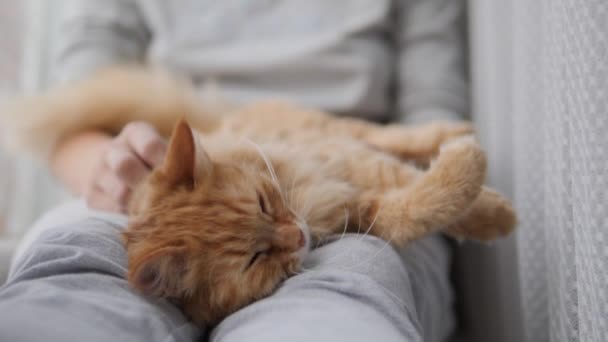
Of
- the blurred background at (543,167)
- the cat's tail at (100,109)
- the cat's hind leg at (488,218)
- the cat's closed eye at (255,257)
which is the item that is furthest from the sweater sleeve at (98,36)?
the cat's hind leg at (488,218)

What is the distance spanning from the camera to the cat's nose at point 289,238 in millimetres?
839

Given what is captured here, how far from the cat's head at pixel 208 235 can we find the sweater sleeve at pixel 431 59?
2.97 feet

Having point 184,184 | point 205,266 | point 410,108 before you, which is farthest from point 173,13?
point 205,266

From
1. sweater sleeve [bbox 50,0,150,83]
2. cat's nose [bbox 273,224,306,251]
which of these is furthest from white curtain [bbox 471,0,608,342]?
sweater sleeve [bbox 50,0,150,83]

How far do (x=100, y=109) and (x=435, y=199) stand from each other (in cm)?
99

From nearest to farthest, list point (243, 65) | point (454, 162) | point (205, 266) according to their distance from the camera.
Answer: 1. point (205, 266)
2. point (454, 162)
3. point (243, 65)

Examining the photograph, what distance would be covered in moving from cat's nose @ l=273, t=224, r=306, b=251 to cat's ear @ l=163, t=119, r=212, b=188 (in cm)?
17

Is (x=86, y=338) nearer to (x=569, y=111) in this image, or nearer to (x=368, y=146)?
(x=569, y=111)

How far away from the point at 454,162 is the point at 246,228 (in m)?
0.39

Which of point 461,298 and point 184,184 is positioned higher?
point 184,184

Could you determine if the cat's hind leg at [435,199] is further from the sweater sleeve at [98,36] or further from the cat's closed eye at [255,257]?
A: the sweater sleeve at [98,36]

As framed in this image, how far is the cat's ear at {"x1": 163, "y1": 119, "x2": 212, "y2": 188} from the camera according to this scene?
2.66 ft

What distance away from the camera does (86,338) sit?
1.82ft

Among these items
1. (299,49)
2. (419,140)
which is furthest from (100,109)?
(419,140)
